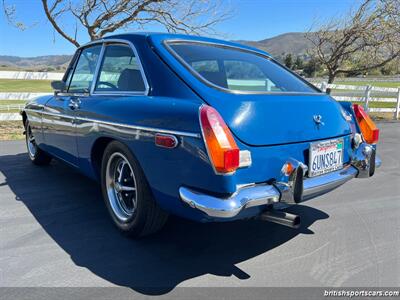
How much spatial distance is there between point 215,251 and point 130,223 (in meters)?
0.74

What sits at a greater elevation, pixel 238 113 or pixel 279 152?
pixel 238 113

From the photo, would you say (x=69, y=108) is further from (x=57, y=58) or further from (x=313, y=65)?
(x=57, y=58)

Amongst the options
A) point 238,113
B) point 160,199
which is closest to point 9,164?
point 160,199

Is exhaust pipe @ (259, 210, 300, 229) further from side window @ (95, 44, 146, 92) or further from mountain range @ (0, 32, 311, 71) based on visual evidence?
mountain range @ (0, 32, 311, 71)

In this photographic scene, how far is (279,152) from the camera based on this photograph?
2.56 meters

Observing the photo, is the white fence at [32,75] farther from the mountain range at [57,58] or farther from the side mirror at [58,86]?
the side mirror at [58,86]

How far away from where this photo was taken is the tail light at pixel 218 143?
225cm

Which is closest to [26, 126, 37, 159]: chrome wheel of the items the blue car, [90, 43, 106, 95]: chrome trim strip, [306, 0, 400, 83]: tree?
the blue car

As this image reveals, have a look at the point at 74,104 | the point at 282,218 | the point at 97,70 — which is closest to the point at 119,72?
the point at 97,70

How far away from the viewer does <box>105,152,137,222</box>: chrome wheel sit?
316 cm

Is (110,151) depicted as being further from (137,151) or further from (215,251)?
(215,251)

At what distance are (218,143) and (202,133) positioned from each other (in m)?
0.12

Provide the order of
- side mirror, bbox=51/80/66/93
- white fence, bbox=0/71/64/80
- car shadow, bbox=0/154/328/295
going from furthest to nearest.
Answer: white fence, bbox=0/71/64/80, side mirror, bbox=51/80/66/93, car shadow, bbox=0/154/328/295

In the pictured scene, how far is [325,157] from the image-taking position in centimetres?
288
